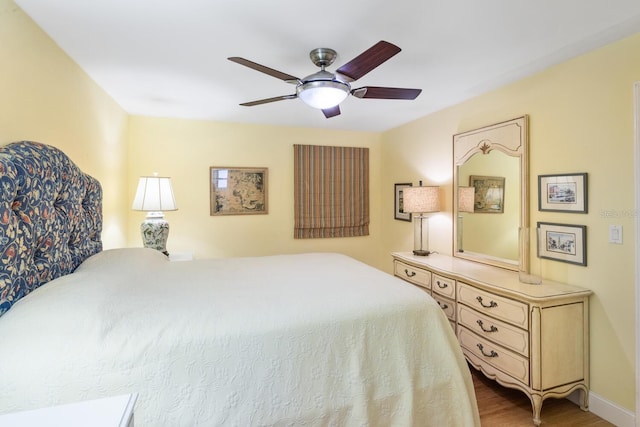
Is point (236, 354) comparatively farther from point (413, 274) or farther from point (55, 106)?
point (413, 274)

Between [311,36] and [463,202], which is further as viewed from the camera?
[463,202]

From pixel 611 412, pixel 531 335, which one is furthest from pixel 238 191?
pixel 611 412

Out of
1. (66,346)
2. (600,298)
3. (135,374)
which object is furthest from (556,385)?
(66,346)

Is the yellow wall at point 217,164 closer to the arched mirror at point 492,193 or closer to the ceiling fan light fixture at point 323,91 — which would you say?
the arched mirror at point 492,193

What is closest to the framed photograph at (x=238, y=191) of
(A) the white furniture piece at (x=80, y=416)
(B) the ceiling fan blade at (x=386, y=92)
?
(B) the ceiling fan blade at (x=386, y=92)

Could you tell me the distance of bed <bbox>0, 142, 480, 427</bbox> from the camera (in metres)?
1.05

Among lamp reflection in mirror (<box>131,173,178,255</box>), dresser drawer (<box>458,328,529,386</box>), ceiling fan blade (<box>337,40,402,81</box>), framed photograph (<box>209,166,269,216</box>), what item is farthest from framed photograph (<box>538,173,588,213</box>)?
lamp reflection in mirror (<box>131,173,178,255</box>)

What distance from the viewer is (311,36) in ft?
5.97

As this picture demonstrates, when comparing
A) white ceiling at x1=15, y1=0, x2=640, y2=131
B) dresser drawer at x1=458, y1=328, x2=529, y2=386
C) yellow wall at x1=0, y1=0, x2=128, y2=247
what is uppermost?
white ceiling at x1=15, y1=0, x2=640, y2=131

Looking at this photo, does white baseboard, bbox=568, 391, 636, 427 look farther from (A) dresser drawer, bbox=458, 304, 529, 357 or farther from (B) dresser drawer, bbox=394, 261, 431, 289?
(B) dresser drawer, bbox=394, 261, 431, 289

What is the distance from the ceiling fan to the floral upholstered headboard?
1052 mm

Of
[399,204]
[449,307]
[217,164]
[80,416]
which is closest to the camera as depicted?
[80,416]

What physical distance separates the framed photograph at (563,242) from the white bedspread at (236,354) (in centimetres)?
121

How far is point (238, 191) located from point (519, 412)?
3.36 metres
